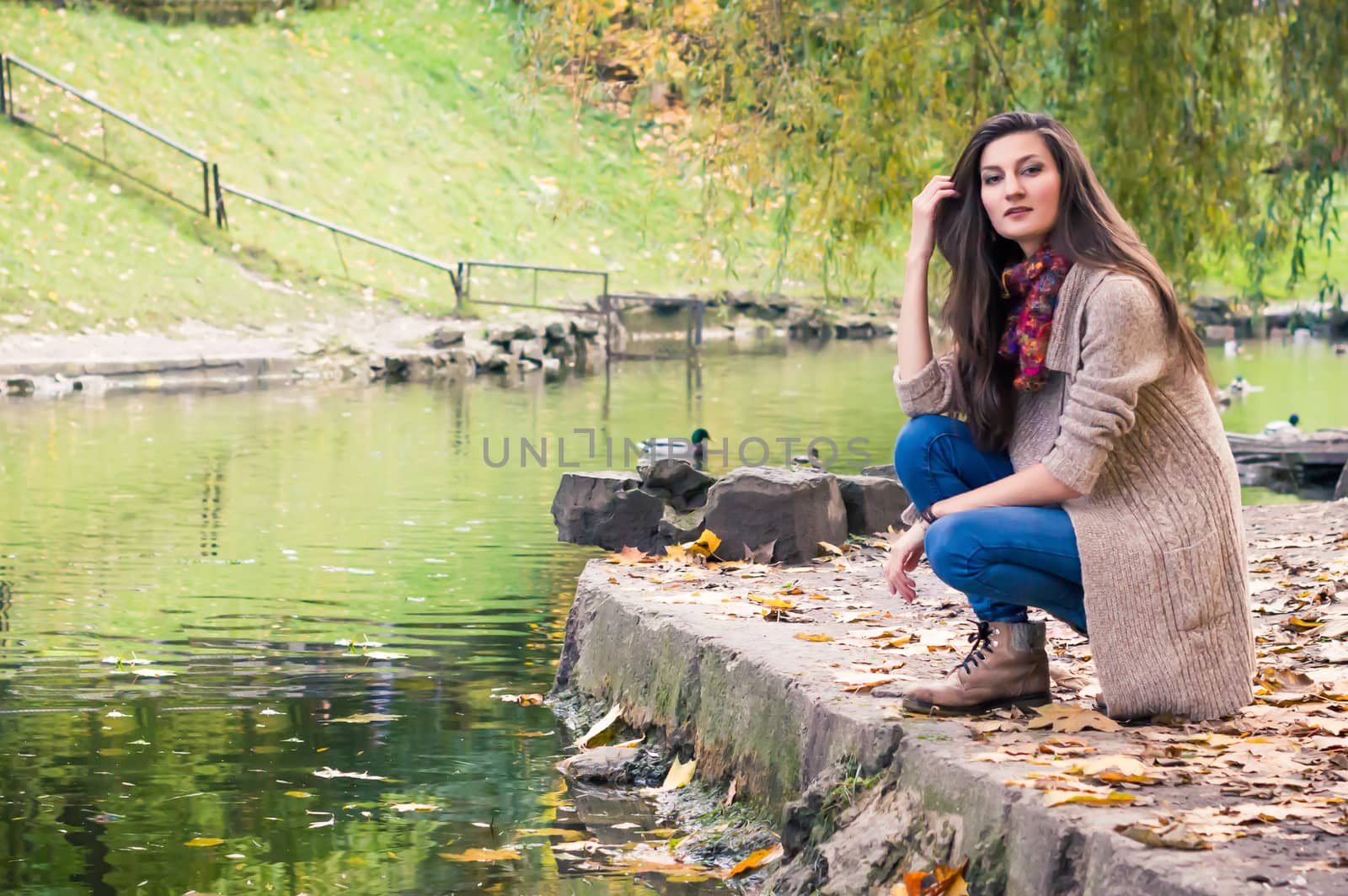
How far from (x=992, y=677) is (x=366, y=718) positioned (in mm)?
2604

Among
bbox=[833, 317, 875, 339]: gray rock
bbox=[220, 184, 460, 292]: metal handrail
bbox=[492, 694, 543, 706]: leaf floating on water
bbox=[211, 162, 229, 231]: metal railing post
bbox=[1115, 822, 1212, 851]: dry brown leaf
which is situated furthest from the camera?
bbox=[833, 317, 875, 339]: gray rock

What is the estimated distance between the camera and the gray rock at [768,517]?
22.5ft

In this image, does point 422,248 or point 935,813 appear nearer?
point 935,813

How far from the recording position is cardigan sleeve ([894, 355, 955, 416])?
4.03 metres

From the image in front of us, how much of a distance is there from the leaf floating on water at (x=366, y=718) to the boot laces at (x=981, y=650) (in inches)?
96.6

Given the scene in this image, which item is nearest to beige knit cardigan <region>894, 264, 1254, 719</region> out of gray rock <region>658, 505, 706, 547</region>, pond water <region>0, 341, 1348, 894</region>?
pond water <region>0, 341, 1348, 894</region>

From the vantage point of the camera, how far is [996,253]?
4.04 m

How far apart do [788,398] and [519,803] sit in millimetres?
13976

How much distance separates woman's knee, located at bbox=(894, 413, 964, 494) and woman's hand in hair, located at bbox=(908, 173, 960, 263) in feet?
1.30

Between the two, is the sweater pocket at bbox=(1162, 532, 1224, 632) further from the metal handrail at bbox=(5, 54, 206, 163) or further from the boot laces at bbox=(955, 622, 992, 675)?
the metal handrail at bbox=(5, 54, 206, 163)

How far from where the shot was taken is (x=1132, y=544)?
3646 millimetres

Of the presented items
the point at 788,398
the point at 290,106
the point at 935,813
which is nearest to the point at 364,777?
the point at 935,813

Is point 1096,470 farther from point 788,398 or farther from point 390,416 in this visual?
point 788,398

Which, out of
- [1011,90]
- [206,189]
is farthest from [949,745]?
[206,189]
